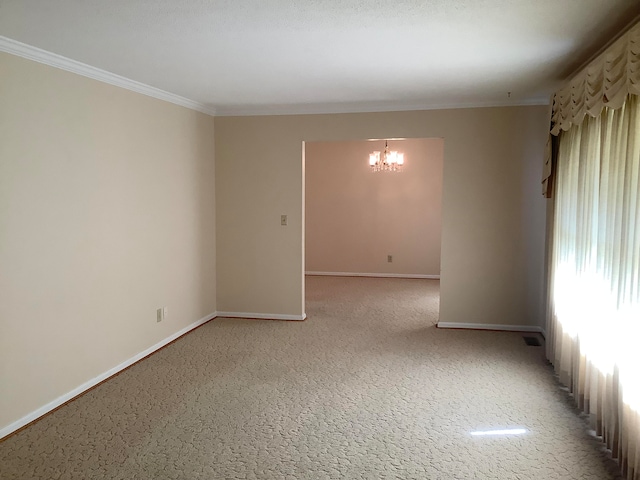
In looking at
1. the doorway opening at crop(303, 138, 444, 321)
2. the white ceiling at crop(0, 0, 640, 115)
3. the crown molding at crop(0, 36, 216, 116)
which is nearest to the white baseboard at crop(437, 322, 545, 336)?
the white ceiling at crop(0, 0, 640, 115)

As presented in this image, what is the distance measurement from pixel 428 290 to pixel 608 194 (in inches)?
193

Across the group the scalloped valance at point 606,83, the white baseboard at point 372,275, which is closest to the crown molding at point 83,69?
the scalloped valance at point 606,83

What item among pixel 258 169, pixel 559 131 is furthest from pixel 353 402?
pixel 258 169

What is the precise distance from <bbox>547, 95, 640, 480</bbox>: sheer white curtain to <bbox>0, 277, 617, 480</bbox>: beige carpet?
0.26m

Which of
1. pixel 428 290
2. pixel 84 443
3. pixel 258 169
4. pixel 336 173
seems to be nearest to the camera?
pixel 84 443

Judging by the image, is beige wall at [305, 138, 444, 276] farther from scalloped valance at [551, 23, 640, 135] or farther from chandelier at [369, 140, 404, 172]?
scalloped valance at [551, 23, 640, 135]

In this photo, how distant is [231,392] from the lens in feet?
12.6

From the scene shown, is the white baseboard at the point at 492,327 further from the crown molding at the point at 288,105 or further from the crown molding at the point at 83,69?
the crown molding at the point at 83,69

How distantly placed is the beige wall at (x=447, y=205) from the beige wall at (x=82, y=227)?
729 mm

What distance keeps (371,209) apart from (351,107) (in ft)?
11.6

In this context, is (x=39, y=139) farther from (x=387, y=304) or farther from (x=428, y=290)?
(x=428, y=290)

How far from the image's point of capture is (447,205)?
551 centimetres

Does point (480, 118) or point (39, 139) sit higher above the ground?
point (480, 118)

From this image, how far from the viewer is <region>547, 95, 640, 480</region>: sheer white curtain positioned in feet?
8.44
